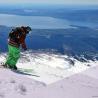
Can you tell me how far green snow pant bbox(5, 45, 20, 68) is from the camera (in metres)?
11.3

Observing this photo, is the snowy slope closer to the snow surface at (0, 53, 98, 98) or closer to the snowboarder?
the snow surface at (0, 53, 98, 98)

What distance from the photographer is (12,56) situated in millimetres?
11539

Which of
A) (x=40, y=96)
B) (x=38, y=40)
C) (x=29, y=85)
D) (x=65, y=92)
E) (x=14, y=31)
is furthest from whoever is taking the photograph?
(x=38, y=40)

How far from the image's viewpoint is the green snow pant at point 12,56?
11.3 meters

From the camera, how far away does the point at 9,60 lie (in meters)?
11.6

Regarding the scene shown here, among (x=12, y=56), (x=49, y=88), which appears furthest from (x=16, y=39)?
(x=49, y=88)

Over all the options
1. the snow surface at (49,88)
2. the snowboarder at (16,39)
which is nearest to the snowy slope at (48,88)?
the snow surface at (49,88)

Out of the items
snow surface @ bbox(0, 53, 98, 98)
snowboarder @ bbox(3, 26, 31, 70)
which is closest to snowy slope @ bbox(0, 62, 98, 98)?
snow surface @ bbox(0, 53, 98, 98)

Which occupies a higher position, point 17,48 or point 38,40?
point 17,48

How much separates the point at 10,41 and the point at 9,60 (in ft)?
2.59

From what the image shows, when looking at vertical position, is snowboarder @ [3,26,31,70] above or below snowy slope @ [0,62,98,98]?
above

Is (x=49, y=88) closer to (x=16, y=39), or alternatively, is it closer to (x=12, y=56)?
(x=16, y=39)

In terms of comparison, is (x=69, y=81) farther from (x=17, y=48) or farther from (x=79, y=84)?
(x=17, y=48)

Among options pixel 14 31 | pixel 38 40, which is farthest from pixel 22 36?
pixel 38 40
